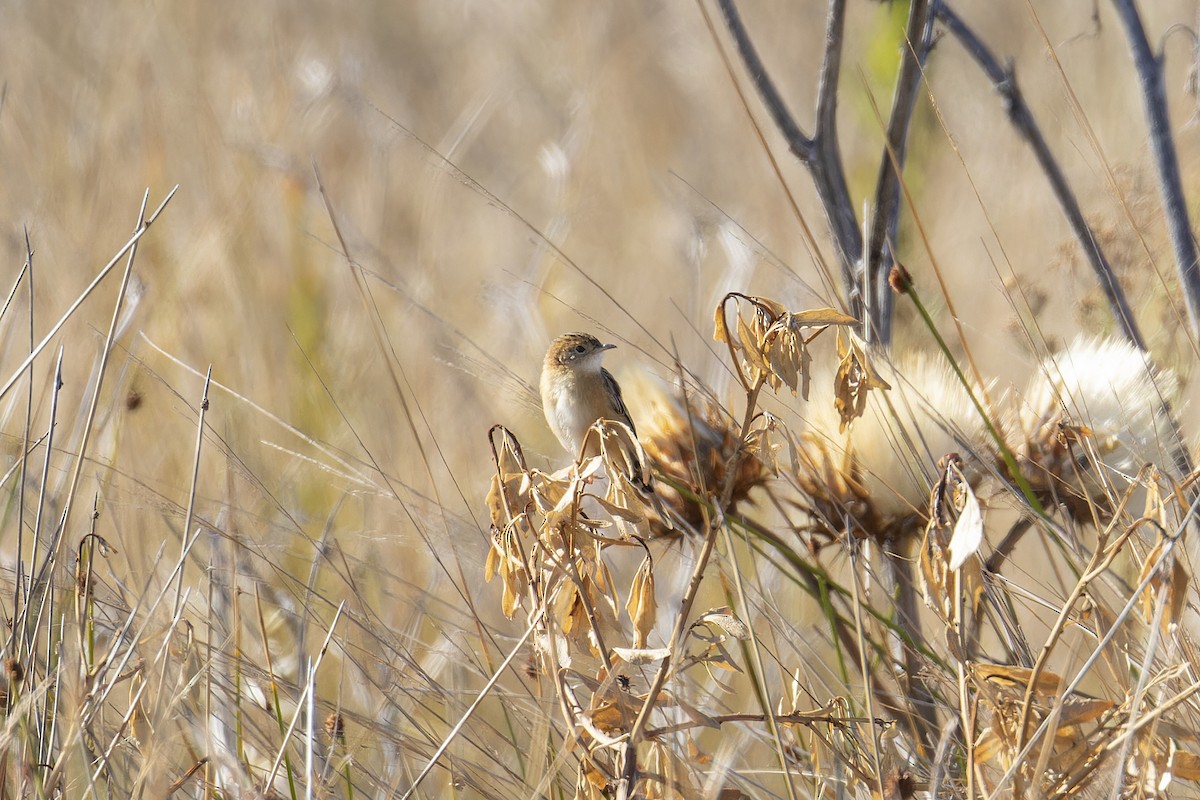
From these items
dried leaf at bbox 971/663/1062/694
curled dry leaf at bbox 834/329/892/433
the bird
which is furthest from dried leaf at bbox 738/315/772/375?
the bird

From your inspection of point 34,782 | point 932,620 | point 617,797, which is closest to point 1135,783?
point 617,797

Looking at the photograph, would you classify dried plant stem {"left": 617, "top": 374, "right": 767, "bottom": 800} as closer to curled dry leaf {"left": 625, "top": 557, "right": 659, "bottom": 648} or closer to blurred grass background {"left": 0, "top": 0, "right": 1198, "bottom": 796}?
curled dry leaf {"left": 625, "top": 557, "right": 659, "bottom": 648}

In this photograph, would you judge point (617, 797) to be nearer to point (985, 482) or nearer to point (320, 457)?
point (985, 482)

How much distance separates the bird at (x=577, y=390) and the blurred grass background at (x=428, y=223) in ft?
0.49

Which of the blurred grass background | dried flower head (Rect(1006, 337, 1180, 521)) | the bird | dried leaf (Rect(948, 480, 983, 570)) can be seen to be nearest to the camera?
dried leaf (Rect(948, 480, 983, 570))

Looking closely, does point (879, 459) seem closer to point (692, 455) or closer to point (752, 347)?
point (692, 455)

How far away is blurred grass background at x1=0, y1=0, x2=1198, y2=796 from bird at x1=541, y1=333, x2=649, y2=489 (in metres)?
0.15

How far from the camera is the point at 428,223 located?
3.91 metres

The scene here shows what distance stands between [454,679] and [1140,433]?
1084 millimetres

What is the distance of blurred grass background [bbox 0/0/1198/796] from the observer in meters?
2.34

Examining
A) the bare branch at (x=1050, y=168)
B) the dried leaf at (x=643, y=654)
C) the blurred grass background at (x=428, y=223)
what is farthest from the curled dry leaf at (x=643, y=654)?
the bare branch at (x=1050, y=168)

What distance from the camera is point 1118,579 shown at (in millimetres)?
1370

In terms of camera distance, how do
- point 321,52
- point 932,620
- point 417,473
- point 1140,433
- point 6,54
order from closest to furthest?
point 1140,433
point 932,620
point 417,473
point 6,54
point 321,52

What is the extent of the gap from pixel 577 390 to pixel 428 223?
1.60 meters
